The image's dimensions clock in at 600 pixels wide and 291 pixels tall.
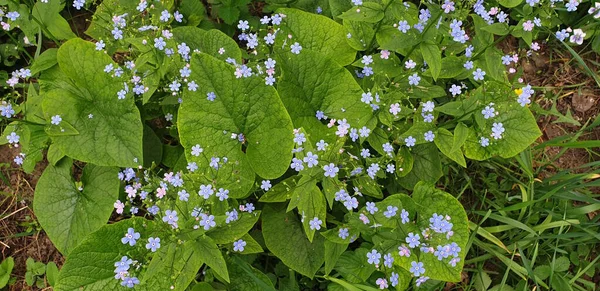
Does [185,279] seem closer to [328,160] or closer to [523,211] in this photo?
[328,160]

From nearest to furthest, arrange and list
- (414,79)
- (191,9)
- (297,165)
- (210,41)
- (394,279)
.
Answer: (297,165) → (394,279) → (414,79) → (210,41) → (191,9)

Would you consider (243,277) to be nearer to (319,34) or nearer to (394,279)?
(394,279)

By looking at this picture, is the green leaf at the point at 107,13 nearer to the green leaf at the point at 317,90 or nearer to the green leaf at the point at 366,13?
the green leaf at the point at 317,90

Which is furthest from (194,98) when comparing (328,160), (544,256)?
(544,256)

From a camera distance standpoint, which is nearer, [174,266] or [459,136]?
[174,266]

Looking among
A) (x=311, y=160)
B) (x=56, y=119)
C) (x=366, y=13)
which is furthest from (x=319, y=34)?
(x=56, y=119)

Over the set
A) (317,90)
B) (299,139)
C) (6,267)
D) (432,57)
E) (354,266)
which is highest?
(432,57)

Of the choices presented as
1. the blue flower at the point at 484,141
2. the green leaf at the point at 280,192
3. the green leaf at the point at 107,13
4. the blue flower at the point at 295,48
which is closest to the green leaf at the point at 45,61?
the green leaf at the point at 107,13
